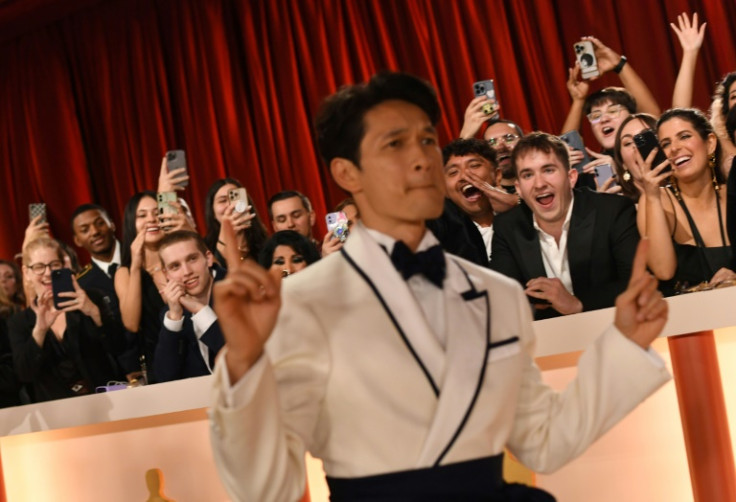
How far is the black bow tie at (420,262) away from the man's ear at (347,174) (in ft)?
0.55

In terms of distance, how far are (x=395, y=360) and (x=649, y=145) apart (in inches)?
94.4

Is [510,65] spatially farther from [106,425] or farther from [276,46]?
[106,425]

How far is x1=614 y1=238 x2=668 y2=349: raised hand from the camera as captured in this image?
6.12ft

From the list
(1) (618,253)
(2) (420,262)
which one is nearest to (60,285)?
(1) (618,253)

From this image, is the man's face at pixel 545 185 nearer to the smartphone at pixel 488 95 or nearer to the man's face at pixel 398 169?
the smartphone at pixel 488 95

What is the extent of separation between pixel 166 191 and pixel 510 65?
9.00ft

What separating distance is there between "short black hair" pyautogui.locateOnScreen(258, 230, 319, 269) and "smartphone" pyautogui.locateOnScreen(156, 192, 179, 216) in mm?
781

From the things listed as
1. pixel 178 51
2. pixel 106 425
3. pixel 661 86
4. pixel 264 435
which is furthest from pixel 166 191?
pixel 264 435

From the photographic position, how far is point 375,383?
1.72 meters

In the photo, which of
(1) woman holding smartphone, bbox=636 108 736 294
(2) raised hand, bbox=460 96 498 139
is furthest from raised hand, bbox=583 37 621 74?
(1) woman holding smartphone, bbox=636 108 736 294

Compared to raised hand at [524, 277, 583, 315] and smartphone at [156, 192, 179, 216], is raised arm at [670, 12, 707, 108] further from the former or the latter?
smartphone at [156, 192, 179, 216]

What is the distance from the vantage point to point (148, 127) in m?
7.76

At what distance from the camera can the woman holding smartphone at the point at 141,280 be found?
449 centimetres

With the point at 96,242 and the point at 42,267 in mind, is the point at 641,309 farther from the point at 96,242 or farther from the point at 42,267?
the point at 96,242
